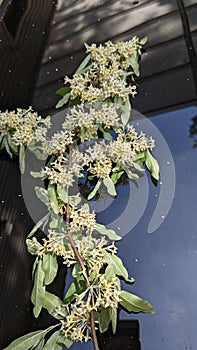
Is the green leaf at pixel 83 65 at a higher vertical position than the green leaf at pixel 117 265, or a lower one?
higher

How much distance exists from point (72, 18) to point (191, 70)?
353mm

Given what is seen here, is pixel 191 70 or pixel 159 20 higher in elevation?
pixel 159 20

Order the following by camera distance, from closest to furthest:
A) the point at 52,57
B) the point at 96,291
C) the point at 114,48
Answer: the point at 96,291, the point at 114,48, the point at 52,57

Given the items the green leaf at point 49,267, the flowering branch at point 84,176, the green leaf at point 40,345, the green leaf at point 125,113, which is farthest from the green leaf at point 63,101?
the green leaf at point 40,345

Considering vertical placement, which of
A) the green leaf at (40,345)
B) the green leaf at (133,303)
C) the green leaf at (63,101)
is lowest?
the green leaf at (40,345)

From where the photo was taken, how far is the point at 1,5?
111 centimetres

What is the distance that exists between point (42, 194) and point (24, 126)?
0.14 meters

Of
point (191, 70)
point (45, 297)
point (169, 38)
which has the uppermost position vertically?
point (169, 38)

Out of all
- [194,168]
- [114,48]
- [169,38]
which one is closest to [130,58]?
[114,48]

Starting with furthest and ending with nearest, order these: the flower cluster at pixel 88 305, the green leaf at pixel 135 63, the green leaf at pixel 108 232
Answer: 1. the green leaf at pixel 135 63
2. the green leaf at pixel 108 232
3. the flower cluster at pixel 88 305

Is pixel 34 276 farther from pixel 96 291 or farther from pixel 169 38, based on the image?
pixel 169 38

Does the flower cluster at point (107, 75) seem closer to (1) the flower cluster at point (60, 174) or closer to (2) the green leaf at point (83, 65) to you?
(2) the green leaf at point (83, 65)

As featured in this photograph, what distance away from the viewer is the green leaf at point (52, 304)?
61 cm

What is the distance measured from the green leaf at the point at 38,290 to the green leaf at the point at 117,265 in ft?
0.31
